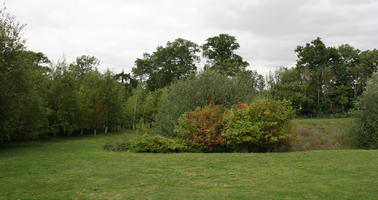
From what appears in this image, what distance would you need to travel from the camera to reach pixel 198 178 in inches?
331

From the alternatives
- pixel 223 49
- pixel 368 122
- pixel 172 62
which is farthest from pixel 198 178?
pixel 172 62

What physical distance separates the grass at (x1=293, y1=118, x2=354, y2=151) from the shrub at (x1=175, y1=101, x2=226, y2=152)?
6.02m

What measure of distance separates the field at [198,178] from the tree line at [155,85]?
7.43 metres

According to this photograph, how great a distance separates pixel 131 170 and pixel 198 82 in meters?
10.9

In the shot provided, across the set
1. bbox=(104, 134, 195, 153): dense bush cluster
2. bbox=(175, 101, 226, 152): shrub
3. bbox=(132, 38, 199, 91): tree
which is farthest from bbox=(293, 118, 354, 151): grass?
bbox=(132, 38, 199, 91): tree

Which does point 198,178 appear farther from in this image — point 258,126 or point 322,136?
point 322,136

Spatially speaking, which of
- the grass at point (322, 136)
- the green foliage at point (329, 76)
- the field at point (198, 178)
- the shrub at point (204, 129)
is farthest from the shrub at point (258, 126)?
the green foliage at point (329, 76)

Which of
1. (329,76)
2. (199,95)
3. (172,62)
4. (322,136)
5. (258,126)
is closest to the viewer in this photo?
(258,126)

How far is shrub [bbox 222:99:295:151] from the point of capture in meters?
14.4

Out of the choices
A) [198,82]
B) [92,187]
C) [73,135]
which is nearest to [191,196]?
[92,187]

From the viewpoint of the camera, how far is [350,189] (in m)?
6.75

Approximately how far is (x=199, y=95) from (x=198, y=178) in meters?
10.8

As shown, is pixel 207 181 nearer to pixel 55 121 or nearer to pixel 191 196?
pixel 191 196

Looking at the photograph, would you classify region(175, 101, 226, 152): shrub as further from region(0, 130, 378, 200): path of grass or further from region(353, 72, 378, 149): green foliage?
region(353, 72, 378, 149): green foliage
